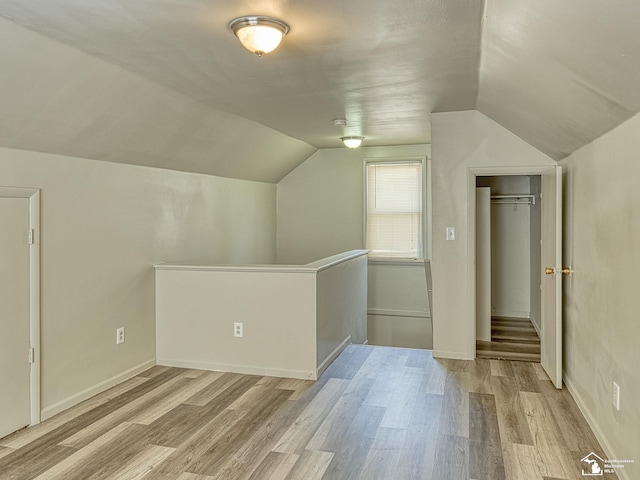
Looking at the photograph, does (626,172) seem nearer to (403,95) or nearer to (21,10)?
(403,95)

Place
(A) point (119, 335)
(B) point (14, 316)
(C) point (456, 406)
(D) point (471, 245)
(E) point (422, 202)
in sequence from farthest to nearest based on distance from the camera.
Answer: (E) point (422, 202) < (D) point (471, 245) < (A) point (119, 335) < (C) point (456, 406) < (B) point (14, 316)

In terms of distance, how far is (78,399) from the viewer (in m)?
3.74

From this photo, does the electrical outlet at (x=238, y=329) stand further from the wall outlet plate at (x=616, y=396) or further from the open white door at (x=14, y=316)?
the wall outlet plate at (x=616, y=396)

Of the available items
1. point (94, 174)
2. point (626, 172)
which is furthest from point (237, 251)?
point (626, 172)

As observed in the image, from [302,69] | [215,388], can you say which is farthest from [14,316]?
[302,69]

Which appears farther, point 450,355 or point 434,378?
point 450,355

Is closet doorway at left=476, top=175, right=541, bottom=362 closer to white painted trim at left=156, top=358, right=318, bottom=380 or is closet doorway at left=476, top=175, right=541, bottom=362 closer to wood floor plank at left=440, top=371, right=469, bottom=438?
wood floor plank at left=440, top=371, right=469, bottom=438

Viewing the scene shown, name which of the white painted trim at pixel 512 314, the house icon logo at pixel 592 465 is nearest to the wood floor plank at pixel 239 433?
the house icon logo at pixel 592 465

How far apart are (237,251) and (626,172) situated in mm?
4632

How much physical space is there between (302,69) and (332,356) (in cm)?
262

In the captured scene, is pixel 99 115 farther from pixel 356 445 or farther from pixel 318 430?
pixel 356 445

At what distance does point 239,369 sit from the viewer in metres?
4.43

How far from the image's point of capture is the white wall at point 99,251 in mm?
3490

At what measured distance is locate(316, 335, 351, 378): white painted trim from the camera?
4.35 m
